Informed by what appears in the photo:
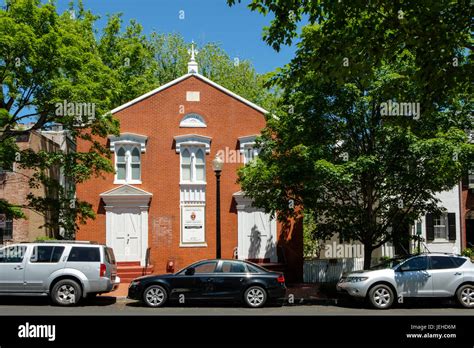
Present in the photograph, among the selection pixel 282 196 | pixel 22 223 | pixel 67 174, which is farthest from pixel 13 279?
pixel 22 223

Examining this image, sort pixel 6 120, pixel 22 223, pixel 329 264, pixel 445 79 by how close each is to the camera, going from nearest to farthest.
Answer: pixel 445 79
pixel 6 120
pixel 329 264
pixel 22 223

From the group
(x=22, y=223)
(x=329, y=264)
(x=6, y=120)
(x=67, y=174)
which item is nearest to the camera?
(x=6, y=120)

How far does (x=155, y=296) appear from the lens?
48.9 feet

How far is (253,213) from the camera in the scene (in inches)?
920

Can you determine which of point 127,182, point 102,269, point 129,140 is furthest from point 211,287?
point 129,140

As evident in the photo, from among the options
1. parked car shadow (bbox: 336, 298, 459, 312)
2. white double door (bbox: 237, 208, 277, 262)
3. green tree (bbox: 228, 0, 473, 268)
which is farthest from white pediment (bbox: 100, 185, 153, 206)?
parked car shadow (bbox: 336, 298, 459, 312)

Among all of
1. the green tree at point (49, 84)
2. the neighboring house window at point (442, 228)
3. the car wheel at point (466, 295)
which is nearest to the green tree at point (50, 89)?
the green tree at point (49, 84)

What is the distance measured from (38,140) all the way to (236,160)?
11.6m

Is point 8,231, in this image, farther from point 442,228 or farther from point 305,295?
point 442,228

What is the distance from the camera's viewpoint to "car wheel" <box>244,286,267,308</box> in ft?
49.3

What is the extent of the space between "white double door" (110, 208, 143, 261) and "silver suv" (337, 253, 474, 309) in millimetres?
10818

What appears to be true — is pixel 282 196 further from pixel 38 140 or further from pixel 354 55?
pixel 38 140

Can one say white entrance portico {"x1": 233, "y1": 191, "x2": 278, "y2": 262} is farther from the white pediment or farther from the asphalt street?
the asphalt street

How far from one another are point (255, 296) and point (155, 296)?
284 centimetres
